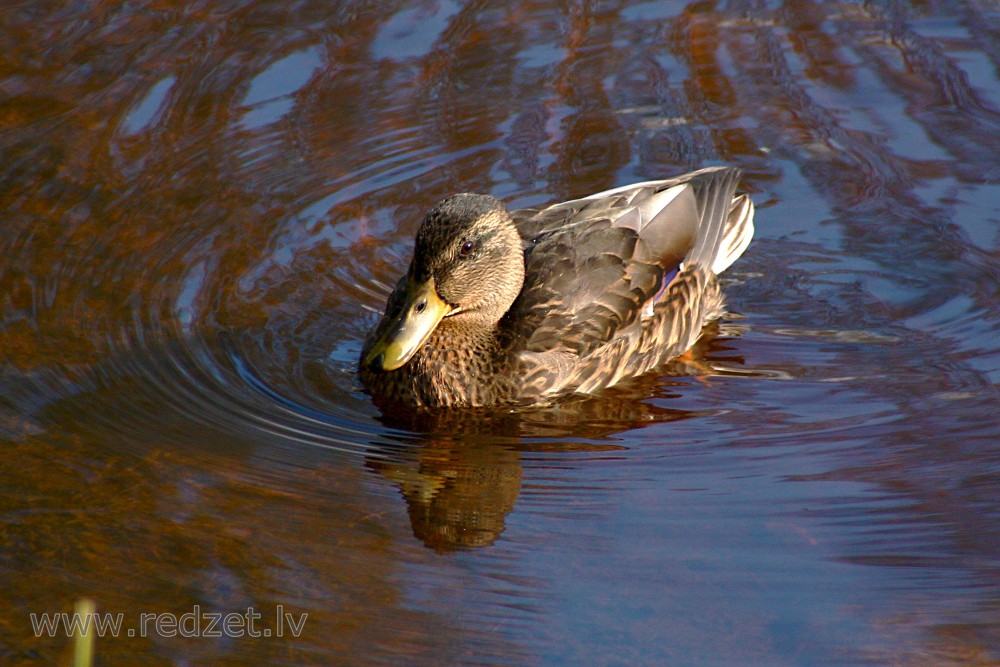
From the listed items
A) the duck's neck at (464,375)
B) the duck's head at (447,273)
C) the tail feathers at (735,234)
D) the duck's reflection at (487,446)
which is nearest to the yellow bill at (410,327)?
the duck's head at (447,273)

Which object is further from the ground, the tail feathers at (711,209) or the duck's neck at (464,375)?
the duck's neck at (464,375)

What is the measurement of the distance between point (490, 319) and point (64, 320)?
219 cm

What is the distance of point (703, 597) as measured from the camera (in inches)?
190

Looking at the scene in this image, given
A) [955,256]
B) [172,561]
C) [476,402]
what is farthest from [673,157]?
[172,561]

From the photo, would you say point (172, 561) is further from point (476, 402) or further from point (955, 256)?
point (955, 256)

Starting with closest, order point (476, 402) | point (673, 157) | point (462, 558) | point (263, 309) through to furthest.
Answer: point (462, 558) < point (476, 402) < point (263, 309) < point (673, 157)

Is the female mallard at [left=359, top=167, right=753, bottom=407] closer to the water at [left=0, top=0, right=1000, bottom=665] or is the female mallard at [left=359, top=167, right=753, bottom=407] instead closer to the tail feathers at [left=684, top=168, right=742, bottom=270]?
the tail feathers at [left=684, top=168, right=742, bottom=270]

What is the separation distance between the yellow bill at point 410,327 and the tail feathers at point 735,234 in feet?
6.71

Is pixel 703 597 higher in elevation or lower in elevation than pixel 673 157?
higher

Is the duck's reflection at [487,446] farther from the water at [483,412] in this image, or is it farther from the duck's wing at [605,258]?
the duck's wing at [605,258]

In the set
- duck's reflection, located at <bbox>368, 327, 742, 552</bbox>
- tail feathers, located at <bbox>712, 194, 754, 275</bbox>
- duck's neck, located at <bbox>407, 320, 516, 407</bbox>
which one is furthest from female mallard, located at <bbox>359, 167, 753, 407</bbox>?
tail feathers, located at <bbox>712, 194, 754, 275</bbox>

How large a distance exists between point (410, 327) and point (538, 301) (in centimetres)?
77

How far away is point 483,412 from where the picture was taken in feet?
21.3

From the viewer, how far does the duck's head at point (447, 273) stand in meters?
6.22
